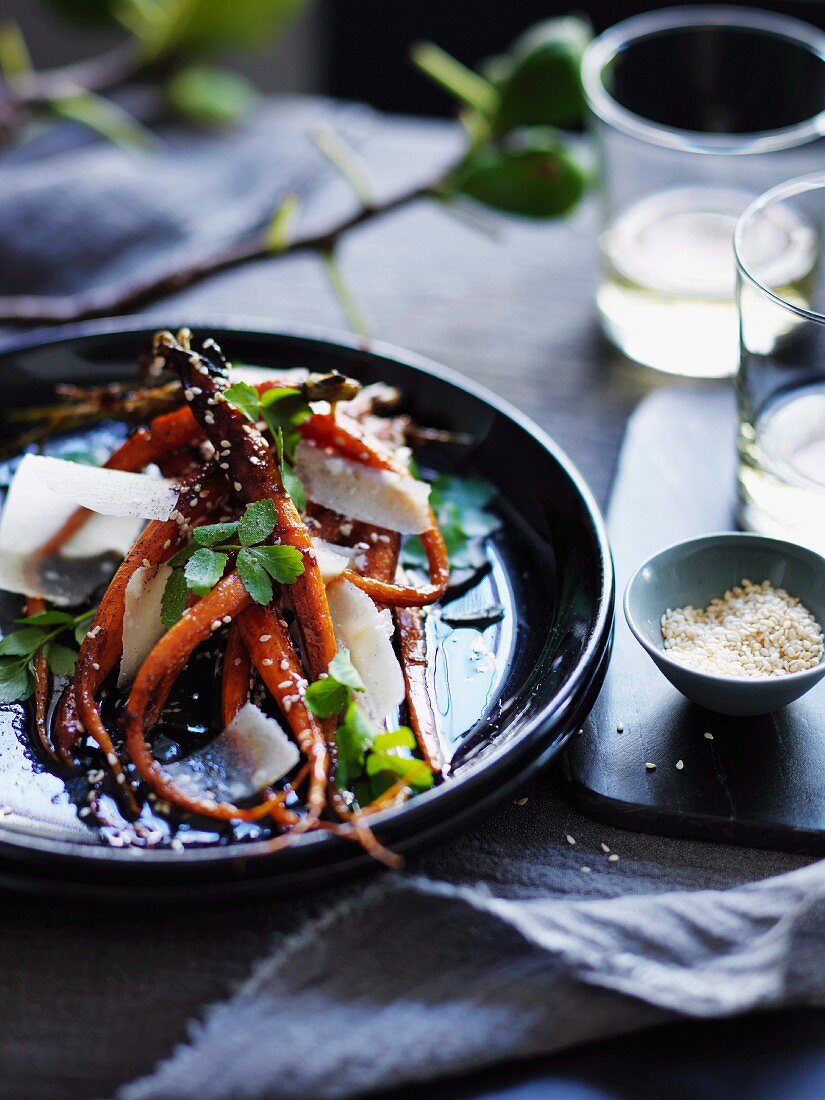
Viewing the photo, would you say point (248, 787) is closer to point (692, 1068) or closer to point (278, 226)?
point (692, 1068)

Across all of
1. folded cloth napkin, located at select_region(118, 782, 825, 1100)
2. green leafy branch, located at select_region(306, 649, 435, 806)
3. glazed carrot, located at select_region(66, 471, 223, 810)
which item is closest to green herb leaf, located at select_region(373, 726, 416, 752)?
green leafy branch, located at select_region(306, 649, 435, 806)

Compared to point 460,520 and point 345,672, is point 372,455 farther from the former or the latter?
point 345,672

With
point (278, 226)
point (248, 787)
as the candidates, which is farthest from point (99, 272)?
point (248, 787)

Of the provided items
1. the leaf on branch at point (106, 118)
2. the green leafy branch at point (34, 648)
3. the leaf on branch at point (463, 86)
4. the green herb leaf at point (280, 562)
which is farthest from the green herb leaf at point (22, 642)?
the leaf on branch at point (106, 118)

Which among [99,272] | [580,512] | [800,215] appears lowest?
[99,272]

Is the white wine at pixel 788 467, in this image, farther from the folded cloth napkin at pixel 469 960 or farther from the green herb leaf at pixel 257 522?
the green herb leaf at pixel 257 522

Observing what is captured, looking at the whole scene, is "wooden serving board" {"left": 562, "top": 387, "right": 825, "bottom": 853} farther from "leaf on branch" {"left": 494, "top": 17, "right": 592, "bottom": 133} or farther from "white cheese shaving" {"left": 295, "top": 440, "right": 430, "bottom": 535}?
"leaf on branch" {"left": 494, "top": 17, "right": 592, "bottom": 133}
